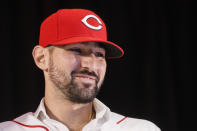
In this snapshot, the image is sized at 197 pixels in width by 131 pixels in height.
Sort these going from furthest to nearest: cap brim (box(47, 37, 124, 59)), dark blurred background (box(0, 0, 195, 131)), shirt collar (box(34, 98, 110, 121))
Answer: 1. dark blurred background (box(0, 0, 195, 131))
2. shirt collar (box(34, 98, 110, 121))
3. cap brim (box(47, 37, 124, 59))

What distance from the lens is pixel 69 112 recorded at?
4.24 feet

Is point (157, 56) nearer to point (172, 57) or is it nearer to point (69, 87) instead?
point (172, 57)

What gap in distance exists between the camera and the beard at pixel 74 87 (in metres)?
1.23

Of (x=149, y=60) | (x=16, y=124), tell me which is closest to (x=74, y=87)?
(x=16, y=124)

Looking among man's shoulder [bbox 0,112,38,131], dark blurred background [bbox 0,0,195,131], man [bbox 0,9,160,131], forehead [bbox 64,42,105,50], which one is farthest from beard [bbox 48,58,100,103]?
dark blurred background [bbox 0,0,195,131]

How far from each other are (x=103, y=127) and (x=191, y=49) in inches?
35.5

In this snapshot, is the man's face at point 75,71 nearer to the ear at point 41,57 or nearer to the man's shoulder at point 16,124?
the ear at point 41,57

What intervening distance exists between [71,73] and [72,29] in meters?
0.19

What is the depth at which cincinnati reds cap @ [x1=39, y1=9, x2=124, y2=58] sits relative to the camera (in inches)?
48.9

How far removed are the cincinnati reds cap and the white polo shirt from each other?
12.3 inches

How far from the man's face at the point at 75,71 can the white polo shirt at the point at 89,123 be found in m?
0.13

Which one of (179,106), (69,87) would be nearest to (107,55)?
(69,87)

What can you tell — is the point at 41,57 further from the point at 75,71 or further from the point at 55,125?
the point at 55,125

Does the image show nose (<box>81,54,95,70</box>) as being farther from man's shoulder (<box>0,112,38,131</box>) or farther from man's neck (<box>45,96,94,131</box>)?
man's shoulder (<box>0,112,38,131</box>)
